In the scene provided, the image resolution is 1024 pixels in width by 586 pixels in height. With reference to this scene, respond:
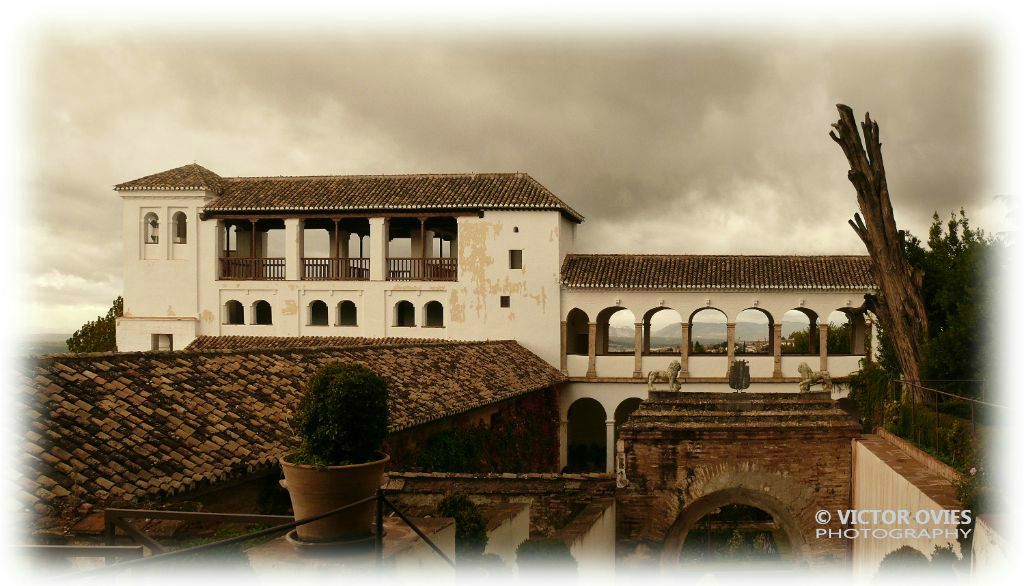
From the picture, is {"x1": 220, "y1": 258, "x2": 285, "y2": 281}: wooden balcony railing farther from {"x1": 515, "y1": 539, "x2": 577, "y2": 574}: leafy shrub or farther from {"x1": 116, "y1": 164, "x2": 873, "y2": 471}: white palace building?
{"x1": 515, "y1": 539, "x2": 577, "y2": 574}: leafy shrub

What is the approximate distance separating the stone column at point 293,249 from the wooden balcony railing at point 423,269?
3247mm

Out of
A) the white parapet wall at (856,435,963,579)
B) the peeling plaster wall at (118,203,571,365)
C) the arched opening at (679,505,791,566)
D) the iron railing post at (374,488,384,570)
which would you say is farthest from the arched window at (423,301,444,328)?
the iron railing post at (374,488,384,570)

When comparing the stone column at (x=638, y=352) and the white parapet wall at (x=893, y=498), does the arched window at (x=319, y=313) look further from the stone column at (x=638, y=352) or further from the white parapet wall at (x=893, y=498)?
the white parapet wall at (x=893, y=498)

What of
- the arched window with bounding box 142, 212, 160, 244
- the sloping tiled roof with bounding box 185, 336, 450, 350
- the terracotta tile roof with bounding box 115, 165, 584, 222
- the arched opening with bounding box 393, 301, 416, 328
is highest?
the terracotta tile roof with bounding box 115, 165, 584, 222

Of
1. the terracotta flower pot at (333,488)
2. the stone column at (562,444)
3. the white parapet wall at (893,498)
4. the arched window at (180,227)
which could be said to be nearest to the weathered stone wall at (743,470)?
the white parapet wall at (893,498)

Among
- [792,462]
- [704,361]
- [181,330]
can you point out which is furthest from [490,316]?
[792,462]

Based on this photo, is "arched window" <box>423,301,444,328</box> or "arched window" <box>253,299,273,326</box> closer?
"arched window" <box>253,299,273,326</box>

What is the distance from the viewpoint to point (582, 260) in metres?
28.1

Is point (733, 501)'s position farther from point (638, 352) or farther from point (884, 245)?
point (638, 352)

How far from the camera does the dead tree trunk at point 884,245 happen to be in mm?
16719

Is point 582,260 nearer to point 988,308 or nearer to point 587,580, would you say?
point 988,308

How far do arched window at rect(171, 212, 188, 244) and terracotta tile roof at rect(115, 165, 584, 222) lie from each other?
1.21 m

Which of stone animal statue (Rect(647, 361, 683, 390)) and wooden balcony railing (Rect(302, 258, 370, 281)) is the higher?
wooden balcony railing (Rect(302, 258, 370, 281))

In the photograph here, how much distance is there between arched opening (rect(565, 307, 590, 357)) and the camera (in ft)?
101
